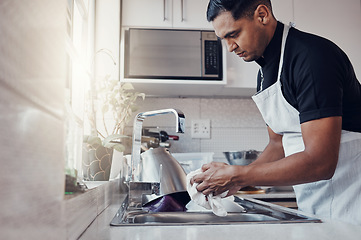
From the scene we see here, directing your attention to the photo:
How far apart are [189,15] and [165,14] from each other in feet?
0.52

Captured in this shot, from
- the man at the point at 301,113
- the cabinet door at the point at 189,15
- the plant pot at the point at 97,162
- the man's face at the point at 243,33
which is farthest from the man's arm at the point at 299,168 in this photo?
the cabinet door at the point at 189,15

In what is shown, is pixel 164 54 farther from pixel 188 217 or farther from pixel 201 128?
pixel 188 217

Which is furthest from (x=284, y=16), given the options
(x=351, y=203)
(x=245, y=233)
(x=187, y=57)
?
(x=245, y=233)

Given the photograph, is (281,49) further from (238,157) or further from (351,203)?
(238,157)

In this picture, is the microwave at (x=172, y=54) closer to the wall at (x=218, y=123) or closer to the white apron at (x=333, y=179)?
the wall at (x=218, y=123)

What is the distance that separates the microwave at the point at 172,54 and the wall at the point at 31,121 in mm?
1824

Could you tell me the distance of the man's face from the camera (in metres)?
1.16

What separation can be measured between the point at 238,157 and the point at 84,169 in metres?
1.03

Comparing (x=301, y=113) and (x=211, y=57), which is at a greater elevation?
(x=211, y=57)

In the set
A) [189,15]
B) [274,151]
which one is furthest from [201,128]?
[274,151]

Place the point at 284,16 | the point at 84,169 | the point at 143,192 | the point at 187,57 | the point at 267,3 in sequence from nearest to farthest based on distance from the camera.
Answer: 1. the point at 143,192
2. the point at 267,3
3. the point at 84,169
4. the point at 187,57
5. the point at 284,16

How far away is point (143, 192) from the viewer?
3.59 feet

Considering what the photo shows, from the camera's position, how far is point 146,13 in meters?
2.28

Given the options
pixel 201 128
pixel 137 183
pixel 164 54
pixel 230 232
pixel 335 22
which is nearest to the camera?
pixel 230 232
